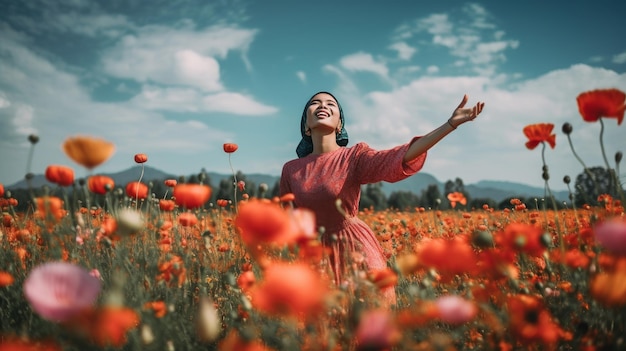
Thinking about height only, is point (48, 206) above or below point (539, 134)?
below

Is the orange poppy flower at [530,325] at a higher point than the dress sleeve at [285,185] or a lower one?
lower

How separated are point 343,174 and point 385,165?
30 centimetres

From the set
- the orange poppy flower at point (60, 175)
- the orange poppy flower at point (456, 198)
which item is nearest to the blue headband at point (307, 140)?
the orange poppy flower at point (456, 198)

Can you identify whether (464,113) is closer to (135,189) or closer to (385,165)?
(385,165)

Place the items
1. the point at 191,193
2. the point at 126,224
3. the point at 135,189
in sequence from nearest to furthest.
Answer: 1. the point at 126,224
2. the point at 191,193
3. the point at 135,189

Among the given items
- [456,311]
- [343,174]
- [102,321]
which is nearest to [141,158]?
[343,174]

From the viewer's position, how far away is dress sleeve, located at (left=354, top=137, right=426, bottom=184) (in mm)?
2414

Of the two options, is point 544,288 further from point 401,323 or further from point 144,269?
point 144,269

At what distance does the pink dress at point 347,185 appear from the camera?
2.46m

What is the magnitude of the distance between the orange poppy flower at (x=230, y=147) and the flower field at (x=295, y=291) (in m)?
1.06

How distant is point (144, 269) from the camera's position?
1.95 meters

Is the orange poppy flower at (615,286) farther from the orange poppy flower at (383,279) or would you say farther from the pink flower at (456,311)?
the orange poppy flower at (383,279)

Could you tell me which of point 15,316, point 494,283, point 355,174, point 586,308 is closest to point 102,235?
point 15,316

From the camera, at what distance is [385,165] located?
2.49 m
